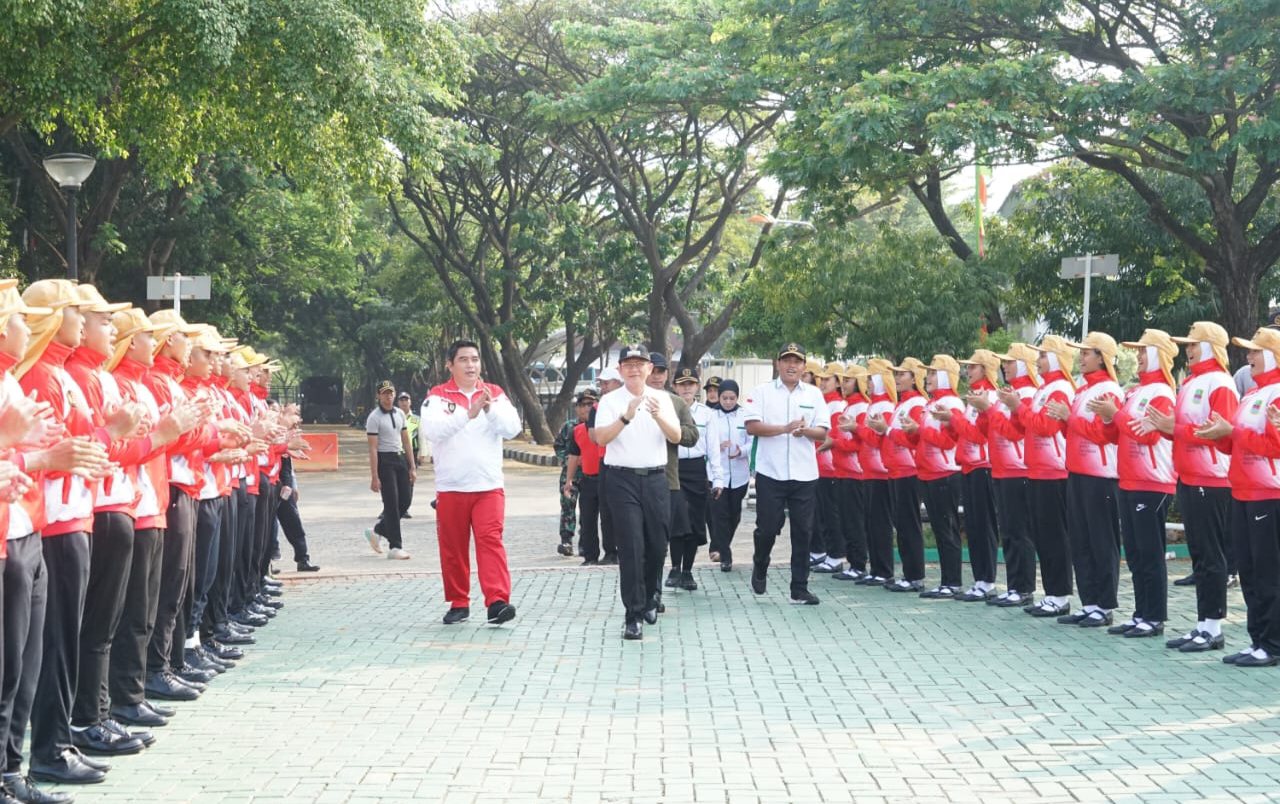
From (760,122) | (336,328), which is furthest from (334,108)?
(336,328)

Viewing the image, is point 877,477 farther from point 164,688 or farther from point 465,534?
point 164,688

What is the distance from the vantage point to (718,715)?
740 centimetres

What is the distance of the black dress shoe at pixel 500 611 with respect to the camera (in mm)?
10523

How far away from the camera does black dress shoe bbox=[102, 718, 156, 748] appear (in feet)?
21.7

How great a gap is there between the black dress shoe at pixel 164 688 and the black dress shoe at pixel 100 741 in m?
1.23

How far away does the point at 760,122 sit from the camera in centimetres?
2872

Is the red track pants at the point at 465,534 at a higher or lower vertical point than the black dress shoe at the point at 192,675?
higher

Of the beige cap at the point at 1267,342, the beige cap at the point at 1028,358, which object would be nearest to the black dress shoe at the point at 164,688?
the beige cap at the point at 1267,342

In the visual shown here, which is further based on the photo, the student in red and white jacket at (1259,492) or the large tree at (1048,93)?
the large tree at (1048,93)

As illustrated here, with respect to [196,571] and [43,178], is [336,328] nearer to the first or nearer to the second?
[43,178]

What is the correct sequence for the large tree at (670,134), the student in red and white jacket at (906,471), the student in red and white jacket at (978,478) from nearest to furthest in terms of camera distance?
1. the student in red and white jacket at (978,478)
2. the student in red and white jacket at (906,471)
3. the large tree at (670,134)

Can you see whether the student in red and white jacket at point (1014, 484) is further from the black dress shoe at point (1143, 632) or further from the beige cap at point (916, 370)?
the black dress shoe at point (1143, 632)

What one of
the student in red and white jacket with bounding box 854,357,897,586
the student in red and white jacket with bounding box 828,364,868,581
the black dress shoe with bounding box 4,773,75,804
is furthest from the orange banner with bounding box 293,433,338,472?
the black dress shoe with bounding box 4,773,75,804

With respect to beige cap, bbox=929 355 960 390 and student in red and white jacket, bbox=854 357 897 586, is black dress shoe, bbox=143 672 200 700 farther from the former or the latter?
beige cap, bbox=929 355 960 390
